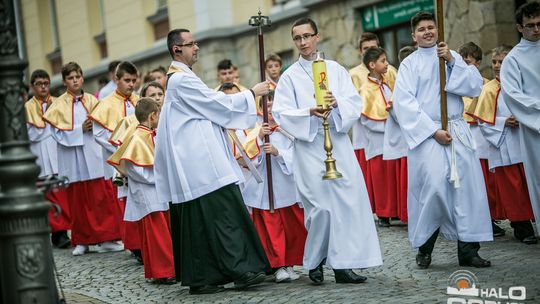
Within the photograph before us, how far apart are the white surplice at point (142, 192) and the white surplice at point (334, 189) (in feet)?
5.80

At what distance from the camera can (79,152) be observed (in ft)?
44.7

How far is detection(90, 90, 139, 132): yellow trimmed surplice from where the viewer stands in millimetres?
12758

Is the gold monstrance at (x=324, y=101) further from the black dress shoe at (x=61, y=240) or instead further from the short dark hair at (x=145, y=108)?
the black dress shoe at (x=61, y=240)

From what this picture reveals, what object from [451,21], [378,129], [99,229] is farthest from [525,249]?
[451,21]

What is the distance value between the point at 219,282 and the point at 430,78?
2.48 m

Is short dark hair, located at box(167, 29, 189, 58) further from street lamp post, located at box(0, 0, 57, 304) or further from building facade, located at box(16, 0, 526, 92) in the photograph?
building facade, located at box(16, 0, 526, 92)

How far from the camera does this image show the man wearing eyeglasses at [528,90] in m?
9.79

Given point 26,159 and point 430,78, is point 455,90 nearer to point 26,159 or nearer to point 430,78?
point 430,78

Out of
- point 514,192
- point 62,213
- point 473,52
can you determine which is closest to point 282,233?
point 514,192

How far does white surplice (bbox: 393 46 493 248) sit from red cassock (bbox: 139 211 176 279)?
2250 mm

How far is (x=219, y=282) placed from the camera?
916 cm

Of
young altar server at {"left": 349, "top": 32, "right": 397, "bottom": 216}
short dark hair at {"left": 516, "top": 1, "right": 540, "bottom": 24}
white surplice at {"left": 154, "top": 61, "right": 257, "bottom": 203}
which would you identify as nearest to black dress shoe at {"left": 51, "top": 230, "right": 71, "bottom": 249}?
young altar server at {"left": 349, "top": 32, "right": 397, "bottom": 216}

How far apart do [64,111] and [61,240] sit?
1673 millimetres
